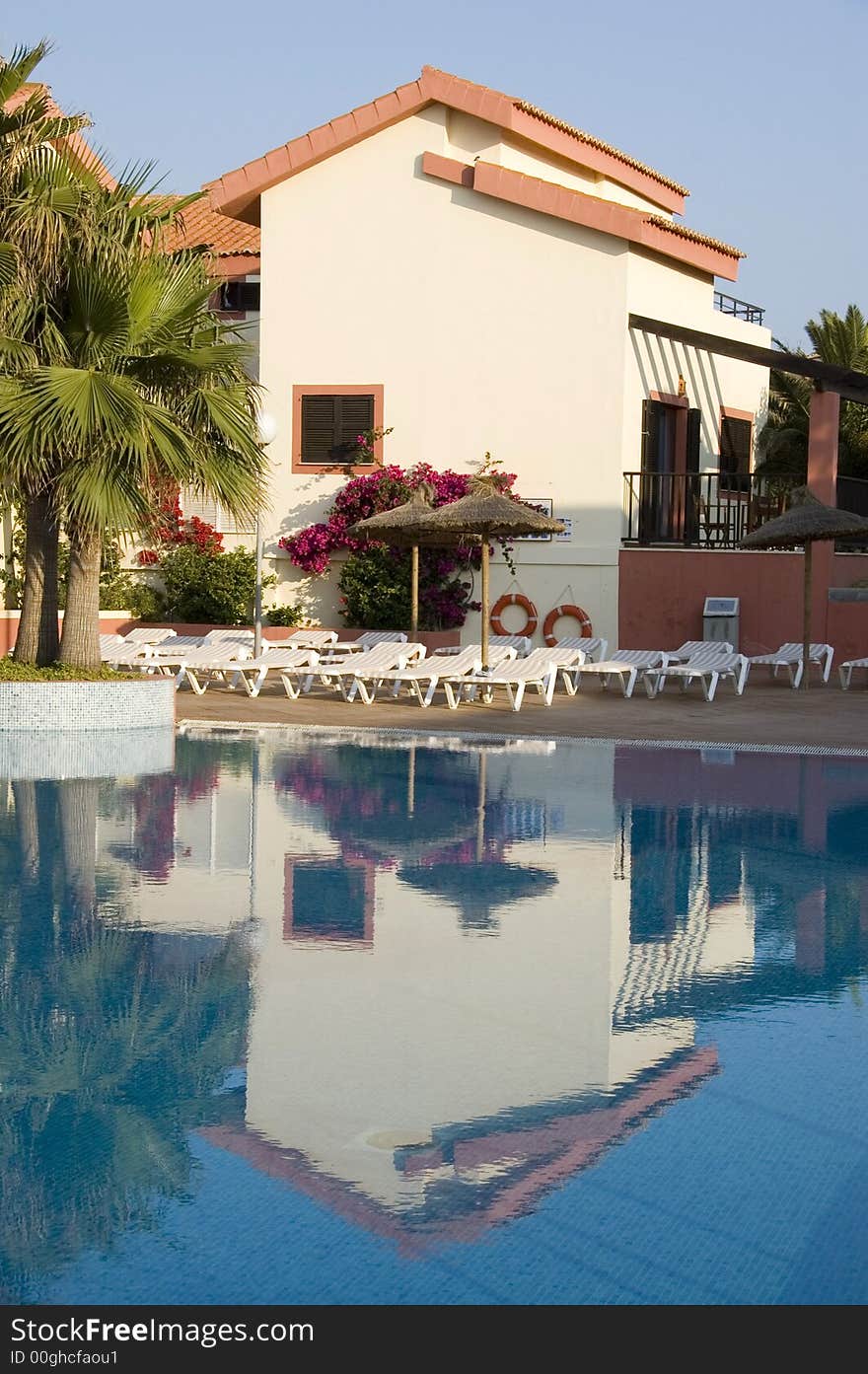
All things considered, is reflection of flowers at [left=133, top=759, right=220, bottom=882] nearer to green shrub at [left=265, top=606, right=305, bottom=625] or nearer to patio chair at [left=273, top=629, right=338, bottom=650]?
patio chair at [left=273, top=629, right=338, bottom=650]

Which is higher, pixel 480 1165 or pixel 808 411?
pixel 808 411

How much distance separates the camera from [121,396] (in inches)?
575

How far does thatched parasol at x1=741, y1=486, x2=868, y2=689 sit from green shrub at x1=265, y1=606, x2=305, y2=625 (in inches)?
280

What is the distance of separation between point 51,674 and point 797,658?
10.00 m

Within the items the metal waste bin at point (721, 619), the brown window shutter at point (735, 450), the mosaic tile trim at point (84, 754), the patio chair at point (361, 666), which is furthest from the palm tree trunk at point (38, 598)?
→ the brown window shutter at point (735, 450)

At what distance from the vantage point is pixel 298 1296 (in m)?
4.02

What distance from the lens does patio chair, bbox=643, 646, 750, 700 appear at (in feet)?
64.2

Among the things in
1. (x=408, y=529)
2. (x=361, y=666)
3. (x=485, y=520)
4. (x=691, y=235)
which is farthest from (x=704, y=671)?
(x=691, y=235)

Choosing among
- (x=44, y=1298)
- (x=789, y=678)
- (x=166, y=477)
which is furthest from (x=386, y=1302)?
(x=789, y=678)

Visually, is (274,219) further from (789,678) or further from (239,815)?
(239,815)

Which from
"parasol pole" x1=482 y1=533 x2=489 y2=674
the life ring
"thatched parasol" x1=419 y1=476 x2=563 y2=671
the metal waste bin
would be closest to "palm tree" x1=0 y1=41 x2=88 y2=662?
"thatched parasol" x1=419 y1=476 x2=563 y2=671

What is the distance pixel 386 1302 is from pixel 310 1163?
3.16 ft

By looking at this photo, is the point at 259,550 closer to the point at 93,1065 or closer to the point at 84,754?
the point at 84,754

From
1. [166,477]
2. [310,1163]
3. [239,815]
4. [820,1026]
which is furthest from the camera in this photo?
[166,477]
